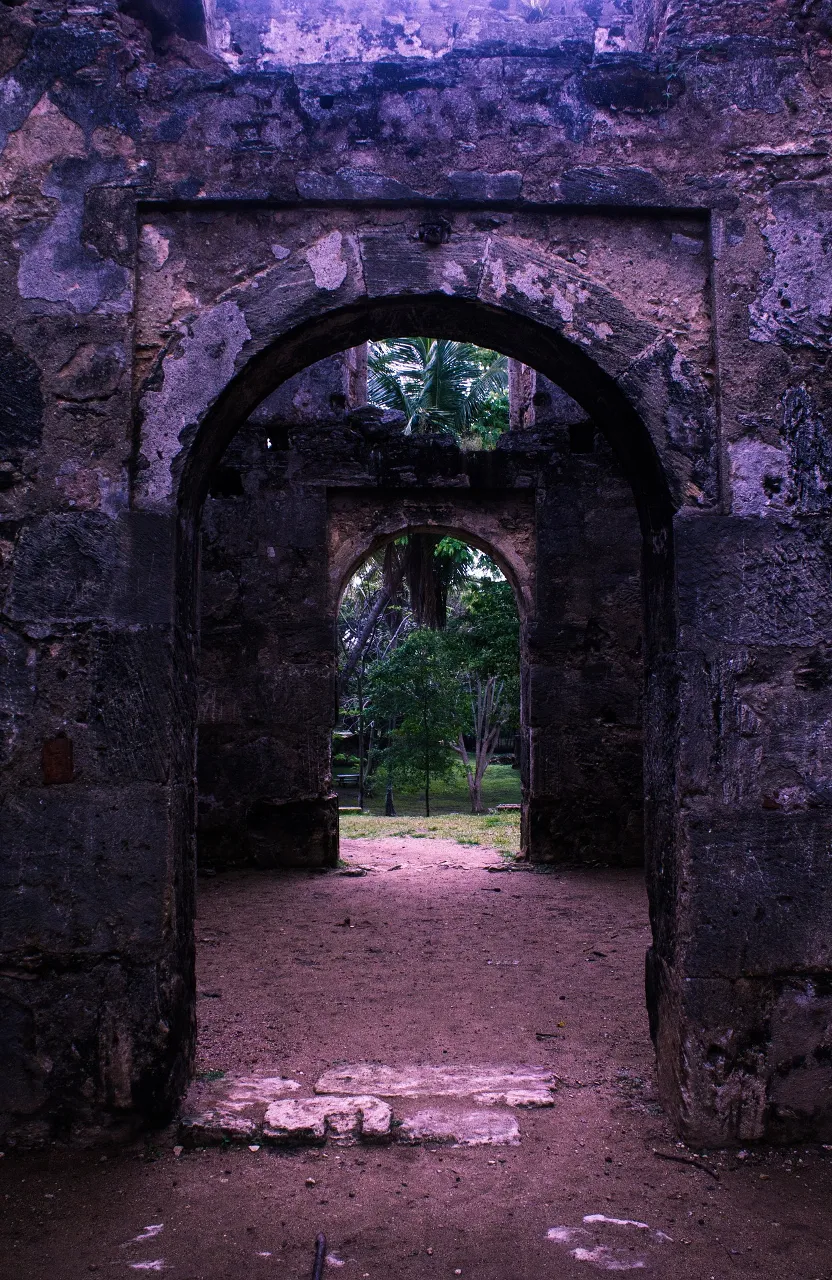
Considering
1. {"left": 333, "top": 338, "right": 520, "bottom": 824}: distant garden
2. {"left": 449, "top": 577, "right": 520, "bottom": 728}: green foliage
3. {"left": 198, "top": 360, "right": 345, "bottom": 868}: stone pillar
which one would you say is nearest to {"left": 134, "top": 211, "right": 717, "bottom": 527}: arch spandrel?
{"left": 198, "top": 360, "right": 345, "bottom": 868}: stone pillar

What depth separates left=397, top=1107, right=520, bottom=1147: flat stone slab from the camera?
288cm

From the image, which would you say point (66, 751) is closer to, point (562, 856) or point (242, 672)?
point (242, 672)

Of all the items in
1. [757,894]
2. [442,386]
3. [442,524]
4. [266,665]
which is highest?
[442,386]

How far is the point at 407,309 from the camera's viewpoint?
10.8 ft

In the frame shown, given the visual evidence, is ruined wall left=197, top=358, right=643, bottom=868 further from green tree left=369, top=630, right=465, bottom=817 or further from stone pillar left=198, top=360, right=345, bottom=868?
green tree left=369, top=630, right=465, bottom=817

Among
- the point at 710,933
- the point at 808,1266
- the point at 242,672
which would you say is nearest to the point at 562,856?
the point at 242,672

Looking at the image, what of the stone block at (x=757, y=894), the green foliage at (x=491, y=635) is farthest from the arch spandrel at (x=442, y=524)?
the stone block at (x=757, y=894)

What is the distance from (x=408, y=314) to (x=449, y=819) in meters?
10.1

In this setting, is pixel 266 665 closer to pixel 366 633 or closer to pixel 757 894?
pixel 757 894

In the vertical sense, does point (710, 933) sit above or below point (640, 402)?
below

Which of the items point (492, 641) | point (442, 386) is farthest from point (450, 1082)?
point (442, 386)

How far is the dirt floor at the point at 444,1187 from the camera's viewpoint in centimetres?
230

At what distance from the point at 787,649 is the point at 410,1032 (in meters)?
2.23

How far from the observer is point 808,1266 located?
7.41 feet
